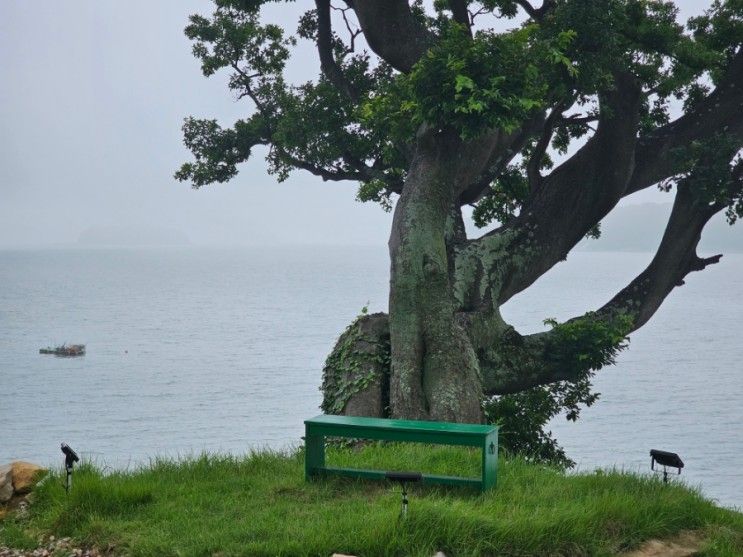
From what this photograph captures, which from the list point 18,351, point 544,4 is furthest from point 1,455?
point 544,4

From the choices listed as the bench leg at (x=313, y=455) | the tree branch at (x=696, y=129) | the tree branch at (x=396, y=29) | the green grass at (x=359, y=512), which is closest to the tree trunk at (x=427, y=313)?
the tree branch at (x=396, y=29)

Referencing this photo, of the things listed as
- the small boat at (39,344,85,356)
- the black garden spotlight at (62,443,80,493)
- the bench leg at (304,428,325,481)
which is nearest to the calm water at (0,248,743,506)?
the small boat at (39,344,85,356)

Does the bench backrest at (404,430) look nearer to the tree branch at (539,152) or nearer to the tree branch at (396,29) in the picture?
the tree branch at (396,29)

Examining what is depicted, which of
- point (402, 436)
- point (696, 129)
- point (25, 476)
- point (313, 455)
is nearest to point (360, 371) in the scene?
point (313, 455)

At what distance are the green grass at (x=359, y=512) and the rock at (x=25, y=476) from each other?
24cm

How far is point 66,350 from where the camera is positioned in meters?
111

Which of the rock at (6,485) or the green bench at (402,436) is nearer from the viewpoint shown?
the green bench at (402,436)

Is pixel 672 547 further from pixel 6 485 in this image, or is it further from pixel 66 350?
pixel 66 350

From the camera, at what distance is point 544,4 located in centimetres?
1866

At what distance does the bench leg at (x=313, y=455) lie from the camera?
35.0 feet

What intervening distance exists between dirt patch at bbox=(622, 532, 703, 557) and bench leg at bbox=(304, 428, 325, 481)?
3397 millimetres

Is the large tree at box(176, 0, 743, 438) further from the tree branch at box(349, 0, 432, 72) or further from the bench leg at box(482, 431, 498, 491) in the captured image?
the bench leg at box(482, 431, 498, 491)

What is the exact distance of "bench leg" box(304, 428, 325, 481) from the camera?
10.7m

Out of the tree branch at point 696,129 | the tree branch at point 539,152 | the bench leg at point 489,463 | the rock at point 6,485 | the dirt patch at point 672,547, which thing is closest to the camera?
the dirt patch at point 672,547
